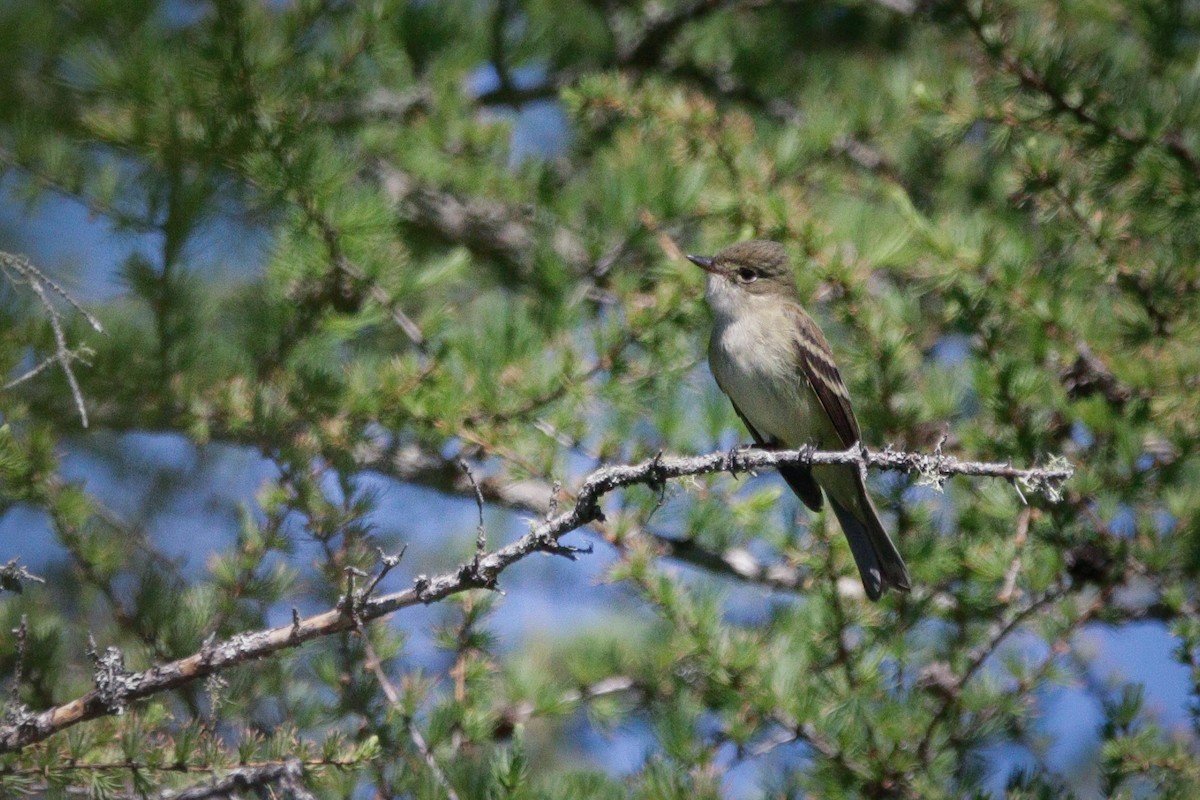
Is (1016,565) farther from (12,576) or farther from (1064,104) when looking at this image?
(12,576)

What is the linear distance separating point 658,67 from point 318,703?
3489 mm

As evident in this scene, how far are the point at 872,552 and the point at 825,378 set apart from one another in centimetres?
67

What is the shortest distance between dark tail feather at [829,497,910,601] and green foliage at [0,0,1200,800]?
0.22ft

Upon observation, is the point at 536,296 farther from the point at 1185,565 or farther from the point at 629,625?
the point at 1185,565

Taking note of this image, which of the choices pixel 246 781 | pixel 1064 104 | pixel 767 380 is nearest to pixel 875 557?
pixel 767 380

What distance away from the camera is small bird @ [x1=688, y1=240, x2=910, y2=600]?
4.35m

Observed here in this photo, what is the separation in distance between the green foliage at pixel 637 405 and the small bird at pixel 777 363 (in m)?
0.14

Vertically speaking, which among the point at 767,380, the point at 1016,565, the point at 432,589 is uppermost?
the point at 432,589

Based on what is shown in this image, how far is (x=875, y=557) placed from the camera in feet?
13.1

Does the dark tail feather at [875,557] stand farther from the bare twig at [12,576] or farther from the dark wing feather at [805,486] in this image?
the bare twig at [12,576]

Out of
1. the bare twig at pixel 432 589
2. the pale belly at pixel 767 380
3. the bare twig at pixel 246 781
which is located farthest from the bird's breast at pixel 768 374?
the bare twig at pixel 246 781

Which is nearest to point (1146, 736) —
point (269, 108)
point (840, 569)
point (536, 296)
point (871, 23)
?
point (840, 569)

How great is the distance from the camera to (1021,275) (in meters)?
3.89

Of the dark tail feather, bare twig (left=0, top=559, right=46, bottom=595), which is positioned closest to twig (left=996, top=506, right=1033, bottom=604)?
the dark tail feather
